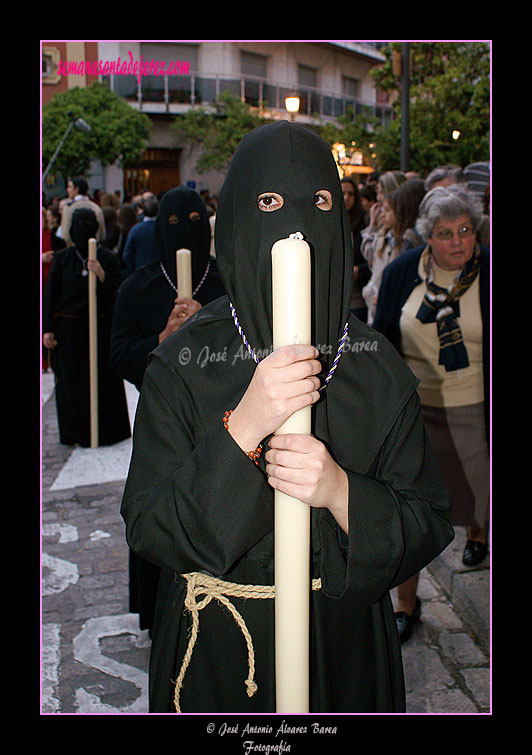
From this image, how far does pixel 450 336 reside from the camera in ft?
13.5

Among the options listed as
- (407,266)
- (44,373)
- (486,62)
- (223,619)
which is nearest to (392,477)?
(223,619)

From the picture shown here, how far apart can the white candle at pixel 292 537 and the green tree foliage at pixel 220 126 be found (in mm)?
26257

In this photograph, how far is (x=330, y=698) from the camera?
5.85ft

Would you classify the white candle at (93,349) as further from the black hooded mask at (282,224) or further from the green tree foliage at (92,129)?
the green tree foliage at (92,129)

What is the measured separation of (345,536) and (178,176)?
111 ft

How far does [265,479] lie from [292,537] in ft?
0.94

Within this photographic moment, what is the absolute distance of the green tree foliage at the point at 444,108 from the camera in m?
18.0

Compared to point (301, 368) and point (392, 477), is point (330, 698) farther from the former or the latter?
point (301, 368)

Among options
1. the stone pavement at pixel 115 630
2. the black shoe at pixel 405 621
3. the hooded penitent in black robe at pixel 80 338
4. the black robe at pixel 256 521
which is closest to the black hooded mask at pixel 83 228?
the hooded penitent in black robe at pixel 80 338

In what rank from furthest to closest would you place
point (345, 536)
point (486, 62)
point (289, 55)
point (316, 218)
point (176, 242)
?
point (289, 55) → point (486, 62) → point (176, 242) → point (345, 536) → point (316, 218)

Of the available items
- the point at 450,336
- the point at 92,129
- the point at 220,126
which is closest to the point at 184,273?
the point at 450,336

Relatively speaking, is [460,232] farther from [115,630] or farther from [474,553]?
[115,630]

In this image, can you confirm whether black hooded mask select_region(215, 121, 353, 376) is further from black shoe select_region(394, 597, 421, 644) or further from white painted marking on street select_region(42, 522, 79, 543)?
white painted marking on street select_region(42, 522, 79, 543)

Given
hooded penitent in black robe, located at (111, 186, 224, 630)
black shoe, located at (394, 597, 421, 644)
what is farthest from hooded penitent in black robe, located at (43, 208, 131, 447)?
black shoe, located at (394, 597, 421, 644)
